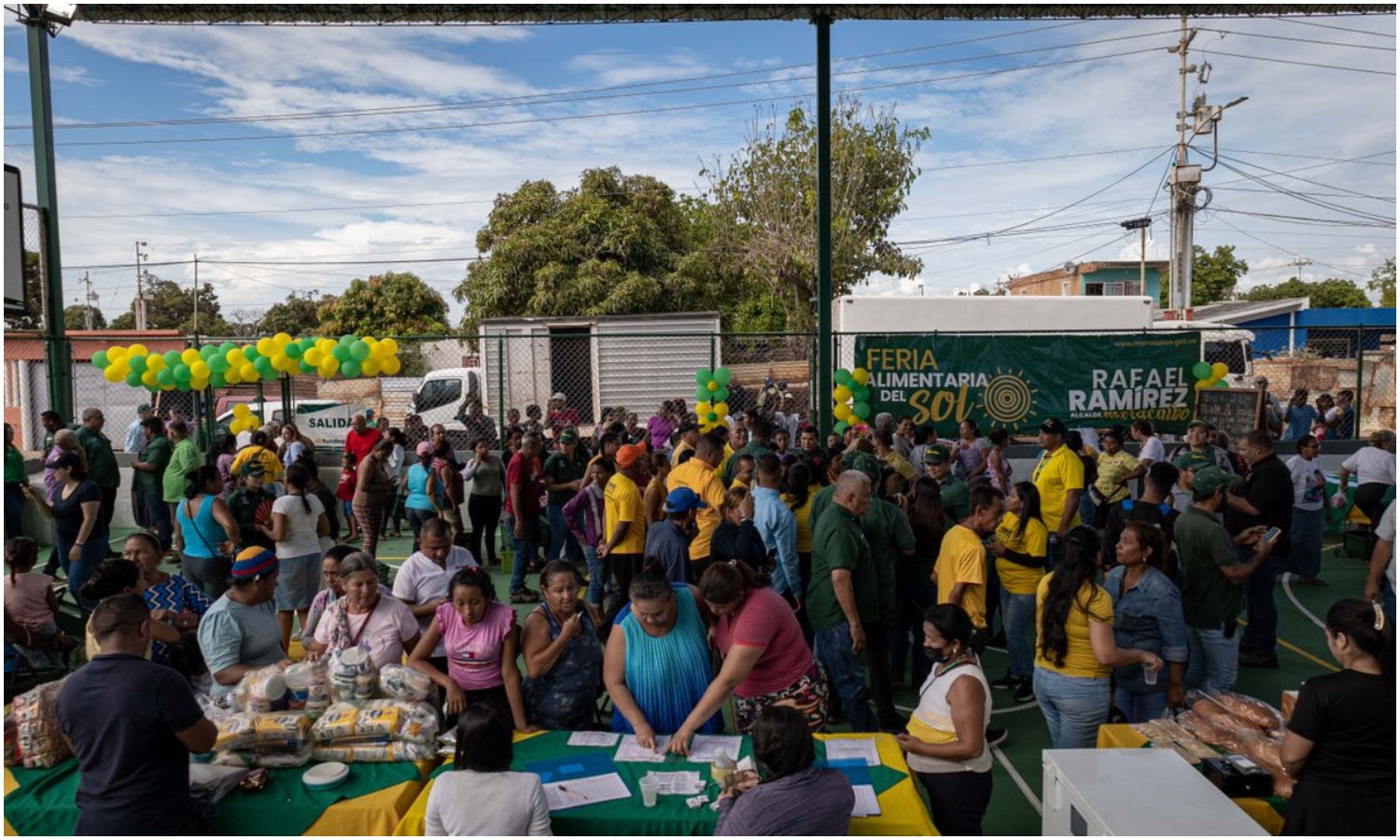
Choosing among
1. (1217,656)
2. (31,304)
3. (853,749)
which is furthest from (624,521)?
(31,304)

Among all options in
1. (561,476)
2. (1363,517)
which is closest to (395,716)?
(561,476)

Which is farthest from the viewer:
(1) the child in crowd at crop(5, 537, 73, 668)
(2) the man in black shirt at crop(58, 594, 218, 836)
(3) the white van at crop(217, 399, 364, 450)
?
(3) the white van at crop(217, 399, 364, 450)

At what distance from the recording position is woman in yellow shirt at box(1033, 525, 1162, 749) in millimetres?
4156

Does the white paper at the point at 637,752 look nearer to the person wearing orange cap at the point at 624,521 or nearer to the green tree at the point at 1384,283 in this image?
the person wearing orange cap at the point at 624,521

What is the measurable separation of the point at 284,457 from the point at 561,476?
398 cm

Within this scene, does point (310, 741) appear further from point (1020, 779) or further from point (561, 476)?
point (561, 476)

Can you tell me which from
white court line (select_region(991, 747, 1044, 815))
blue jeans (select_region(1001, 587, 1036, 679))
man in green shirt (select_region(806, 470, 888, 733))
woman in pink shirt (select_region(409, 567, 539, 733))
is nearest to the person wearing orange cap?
man in green shirt (select_region(806, 470, 888, 733))

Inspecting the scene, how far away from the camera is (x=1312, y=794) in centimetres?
323

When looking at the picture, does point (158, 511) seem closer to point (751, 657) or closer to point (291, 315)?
point (751, 657)

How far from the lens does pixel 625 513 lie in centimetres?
679

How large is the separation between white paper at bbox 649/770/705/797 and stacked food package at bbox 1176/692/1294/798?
7.79 feet

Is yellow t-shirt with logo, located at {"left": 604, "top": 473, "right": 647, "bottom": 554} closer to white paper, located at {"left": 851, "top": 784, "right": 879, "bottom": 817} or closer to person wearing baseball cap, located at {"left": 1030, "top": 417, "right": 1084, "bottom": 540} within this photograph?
person wearing baseball cap, located at {"left": 1030, "top": 417, "right": 1084, "bottom": 540}

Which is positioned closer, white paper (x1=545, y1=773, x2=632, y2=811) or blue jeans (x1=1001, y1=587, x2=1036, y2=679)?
white paper (x1=545, y1=773, x2=632, y2=811)

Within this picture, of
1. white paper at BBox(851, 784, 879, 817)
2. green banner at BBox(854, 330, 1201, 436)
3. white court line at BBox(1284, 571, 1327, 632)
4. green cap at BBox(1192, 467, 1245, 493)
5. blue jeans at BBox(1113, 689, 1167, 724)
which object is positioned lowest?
white court line at BBox(1284, 571, 1327, 632)
